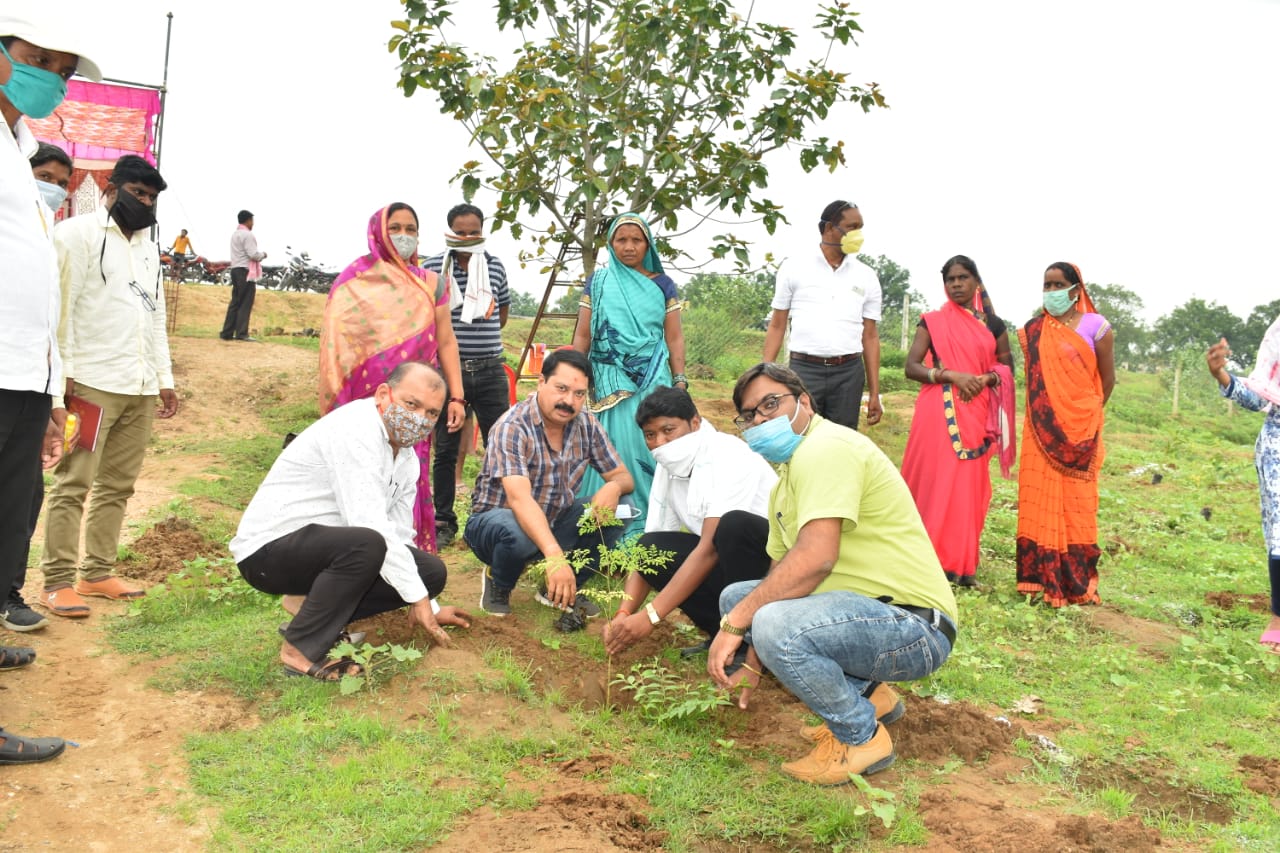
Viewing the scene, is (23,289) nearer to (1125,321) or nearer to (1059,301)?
(1059,301)

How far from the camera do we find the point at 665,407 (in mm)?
3943

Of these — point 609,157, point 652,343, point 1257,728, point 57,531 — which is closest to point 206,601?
point 57,531

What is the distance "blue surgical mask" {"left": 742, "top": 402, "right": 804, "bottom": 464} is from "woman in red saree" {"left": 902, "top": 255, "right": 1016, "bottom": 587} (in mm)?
2775

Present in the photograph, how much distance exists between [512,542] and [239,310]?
9.98 metres

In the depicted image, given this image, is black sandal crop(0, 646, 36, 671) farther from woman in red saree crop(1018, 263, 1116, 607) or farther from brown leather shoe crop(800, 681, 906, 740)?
woman in red saree crop(1018, 263, 1116, 607)

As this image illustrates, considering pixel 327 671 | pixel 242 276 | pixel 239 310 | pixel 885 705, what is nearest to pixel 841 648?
pixel 885 705

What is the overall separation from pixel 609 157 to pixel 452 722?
367 cm

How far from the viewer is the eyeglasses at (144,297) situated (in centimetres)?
456

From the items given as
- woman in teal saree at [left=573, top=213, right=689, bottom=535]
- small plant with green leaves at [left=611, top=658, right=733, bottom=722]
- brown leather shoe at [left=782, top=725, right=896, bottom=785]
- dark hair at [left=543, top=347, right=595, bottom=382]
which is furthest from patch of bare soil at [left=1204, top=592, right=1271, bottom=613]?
dark hair at [left=543, top=347, right=595, bottom=382]

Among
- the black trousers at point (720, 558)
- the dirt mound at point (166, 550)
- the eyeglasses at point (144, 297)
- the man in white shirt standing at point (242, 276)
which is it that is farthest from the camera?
the man in white shirt standing at point (242, 276)

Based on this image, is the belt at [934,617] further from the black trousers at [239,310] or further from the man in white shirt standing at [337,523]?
the black trousers at [239,310]

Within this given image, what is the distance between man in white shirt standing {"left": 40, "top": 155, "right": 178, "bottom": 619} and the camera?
14.3 ft

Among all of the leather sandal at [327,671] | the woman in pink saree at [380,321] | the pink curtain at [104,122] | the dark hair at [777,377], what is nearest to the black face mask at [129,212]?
the woman in pink saree at [380,321]

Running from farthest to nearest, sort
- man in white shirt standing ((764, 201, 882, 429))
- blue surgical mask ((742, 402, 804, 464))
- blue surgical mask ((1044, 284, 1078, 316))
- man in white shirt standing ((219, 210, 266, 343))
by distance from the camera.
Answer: man in white shirt standing ((219, 210, 266, 343))
man in white shirt standing ((764, 201, 882, 429))
blue surgical mask ((1044, 284, 1078, 316))
blue surgical mask ((742, 402, 804, 464))
